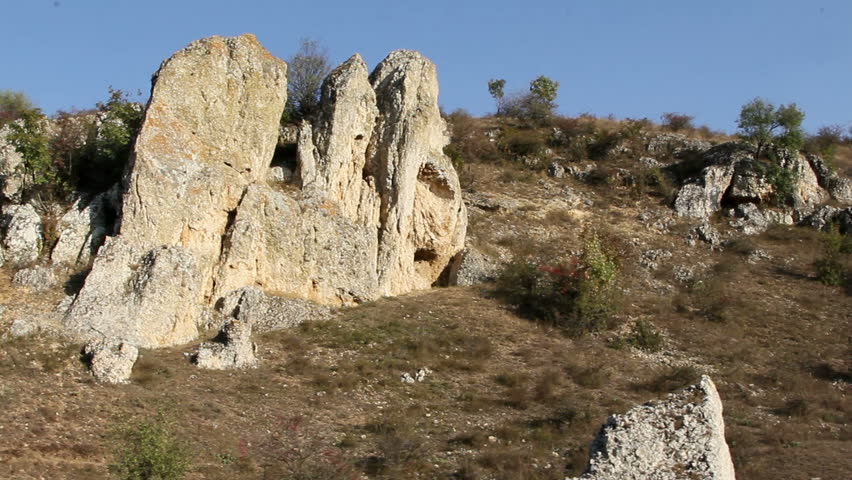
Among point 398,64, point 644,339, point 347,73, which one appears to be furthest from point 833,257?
point 347,73

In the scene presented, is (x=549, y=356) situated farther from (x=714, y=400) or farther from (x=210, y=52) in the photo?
(x=714, y=400)

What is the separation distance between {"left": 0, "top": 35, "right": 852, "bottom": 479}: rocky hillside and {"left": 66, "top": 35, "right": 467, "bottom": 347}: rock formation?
0.23 ft

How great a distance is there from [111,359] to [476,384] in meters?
8.93

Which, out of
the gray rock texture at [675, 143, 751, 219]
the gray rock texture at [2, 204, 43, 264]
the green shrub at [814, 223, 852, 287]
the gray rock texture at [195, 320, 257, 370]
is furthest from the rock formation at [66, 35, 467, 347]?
the green shrub at [814, 223, 852, 287]

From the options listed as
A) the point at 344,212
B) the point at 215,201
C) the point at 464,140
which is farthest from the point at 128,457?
the point at 464,140

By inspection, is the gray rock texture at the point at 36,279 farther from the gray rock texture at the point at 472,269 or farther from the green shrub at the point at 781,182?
the green shrub at the point at 781,182

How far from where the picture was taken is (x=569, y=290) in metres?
29.2

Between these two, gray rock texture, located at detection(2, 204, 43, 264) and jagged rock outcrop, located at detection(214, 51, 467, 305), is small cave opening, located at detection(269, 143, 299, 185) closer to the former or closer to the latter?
jagged rock outcrop, located at detection(214, 51, 467, 305)

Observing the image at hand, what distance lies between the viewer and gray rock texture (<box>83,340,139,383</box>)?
1973 centimetres

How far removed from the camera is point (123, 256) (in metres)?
22.9

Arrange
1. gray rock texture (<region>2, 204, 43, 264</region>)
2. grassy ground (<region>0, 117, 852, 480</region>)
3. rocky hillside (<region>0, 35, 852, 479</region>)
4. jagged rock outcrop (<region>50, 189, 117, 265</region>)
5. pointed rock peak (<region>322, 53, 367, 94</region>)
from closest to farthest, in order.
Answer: grassy ground (<region>0, 117, 852, 480</region>)
rocky hillside (<region>0, 35, 852, 479</region>)
gray rock texture (<region>2, 204, 43, 264</region>)
jagged rock outcrop (<region>50, 189, 117, 265</region>)
pointed rock peak (<region>322, 53, 367, 94</region>)

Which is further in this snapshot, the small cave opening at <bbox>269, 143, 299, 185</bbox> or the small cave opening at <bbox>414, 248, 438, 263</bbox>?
the small cave opening at <bbox>414, 248, 438, 263</bbox>

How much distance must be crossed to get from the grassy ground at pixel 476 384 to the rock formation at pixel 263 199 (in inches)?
57.0

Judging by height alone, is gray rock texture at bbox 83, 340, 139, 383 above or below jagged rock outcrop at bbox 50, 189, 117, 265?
below
